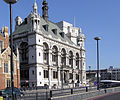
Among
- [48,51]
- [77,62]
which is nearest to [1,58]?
[48,51]

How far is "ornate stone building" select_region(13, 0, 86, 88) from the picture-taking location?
65.8 metres

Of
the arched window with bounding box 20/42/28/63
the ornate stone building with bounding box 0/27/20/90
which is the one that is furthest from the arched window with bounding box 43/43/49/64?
the ornate stone building with bounding box 0/27/20/90

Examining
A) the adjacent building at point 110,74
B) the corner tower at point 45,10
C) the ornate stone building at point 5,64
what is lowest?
the adjacent building at point 110,74

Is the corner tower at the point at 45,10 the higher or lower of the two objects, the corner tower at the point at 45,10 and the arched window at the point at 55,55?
the higher

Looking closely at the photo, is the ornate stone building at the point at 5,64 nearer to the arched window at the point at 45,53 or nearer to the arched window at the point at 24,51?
the arched window at the point at 24,51

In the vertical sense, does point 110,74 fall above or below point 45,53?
below

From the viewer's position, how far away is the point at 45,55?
2830 inches

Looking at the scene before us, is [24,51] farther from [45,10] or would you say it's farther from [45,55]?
[45,10]

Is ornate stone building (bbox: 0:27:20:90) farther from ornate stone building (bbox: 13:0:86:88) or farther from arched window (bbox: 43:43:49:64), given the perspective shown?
arched window (bbox: 43:43:49:64)

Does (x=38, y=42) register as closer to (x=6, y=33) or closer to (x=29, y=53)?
(x=29, y=53)

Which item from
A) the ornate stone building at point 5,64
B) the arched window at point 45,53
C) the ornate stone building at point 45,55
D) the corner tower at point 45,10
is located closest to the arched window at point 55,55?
the ornate stone building at point 45,55

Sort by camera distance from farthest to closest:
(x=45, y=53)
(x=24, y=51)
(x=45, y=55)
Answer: (x=45, y=55) → (x=45, y=53) → (x=24, y=51)

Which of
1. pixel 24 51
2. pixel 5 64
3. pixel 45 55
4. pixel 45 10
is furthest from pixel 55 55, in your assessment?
pixel 5 64

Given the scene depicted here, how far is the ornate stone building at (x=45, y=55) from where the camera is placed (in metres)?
65.8
